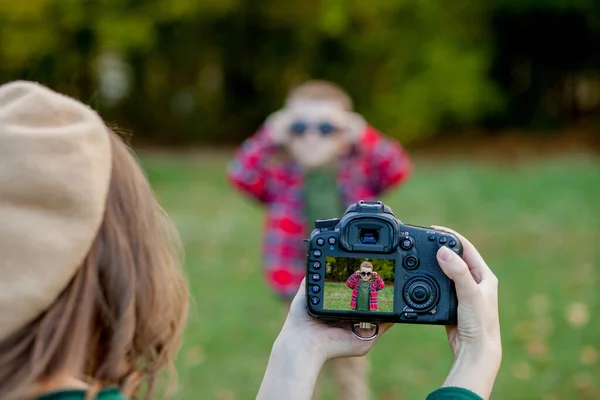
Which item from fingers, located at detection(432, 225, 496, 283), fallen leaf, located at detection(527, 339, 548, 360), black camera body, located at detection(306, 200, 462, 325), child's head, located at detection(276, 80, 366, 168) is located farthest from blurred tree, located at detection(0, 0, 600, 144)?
fingers, located at detection(432, 225, 496, 283)

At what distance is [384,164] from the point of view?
406 cm

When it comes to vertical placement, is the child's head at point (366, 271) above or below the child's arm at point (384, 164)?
below

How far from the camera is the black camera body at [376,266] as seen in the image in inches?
67.6

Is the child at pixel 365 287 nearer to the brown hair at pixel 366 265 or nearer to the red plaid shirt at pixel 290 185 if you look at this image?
the brown hair at pixel 366 265

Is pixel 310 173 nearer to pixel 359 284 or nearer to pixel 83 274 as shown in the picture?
pixel 359 284

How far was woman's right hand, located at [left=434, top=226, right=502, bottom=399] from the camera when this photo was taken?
159cm

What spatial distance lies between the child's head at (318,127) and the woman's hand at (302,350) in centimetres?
224

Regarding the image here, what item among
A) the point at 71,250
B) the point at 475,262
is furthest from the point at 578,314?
the point at 71,250

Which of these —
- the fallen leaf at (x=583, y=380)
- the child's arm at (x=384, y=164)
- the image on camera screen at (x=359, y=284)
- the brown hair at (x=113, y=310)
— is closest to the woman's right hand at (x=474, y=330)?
the image on camera screen at (x=359, y=284)

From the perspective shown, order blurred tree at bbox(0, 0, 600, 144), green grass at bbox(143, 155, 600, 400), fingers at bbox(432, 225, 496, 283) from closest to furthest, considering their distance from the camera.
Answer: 1. fingers at bbox(432, 225, 496, 283)
2. green grass at bbox(143, 155, 600, 400)
3. blurred tree at bbox(0, 0, 600, 144)

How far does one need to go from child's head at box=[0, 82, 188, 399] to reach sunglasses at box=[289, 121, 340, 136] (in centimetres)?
249

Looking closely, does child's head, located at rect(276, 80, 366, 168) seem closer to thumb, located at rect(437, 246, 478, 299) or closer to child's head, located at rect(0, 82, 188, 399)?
thumb, located at rect(437, 246, 478, 299)

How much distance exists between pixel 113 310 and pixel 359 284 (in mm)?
505

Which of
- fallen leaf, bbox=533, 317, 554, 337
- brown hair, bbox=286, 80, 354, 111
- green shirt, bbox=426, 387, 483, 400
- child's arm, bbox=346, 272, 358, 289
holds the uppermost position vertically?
brown hair, bbox=286, 80, 354, 111
